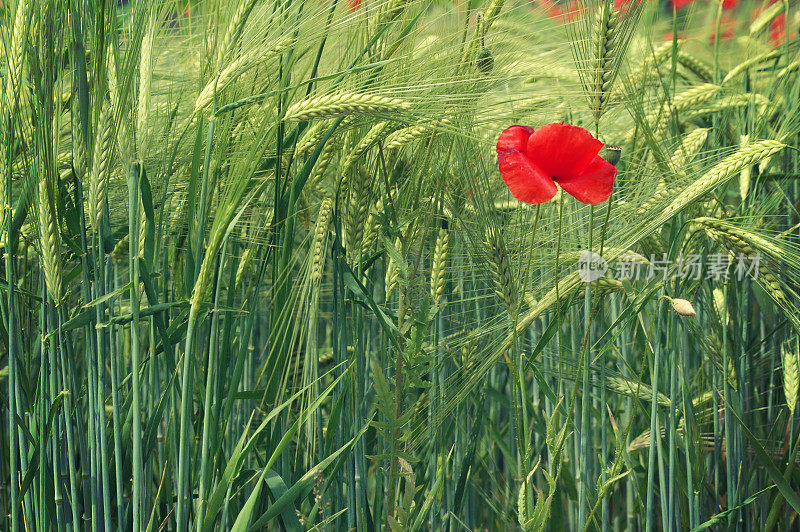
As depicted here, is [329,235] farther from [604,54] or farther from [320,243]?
[604,54]

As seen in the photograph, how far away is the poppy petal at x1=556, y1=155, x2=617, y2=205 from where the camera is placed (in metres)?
0.65

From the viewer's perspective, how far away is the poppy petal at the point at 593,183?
65 cm

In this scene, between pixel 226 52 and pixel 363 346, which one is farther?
pixel 363 346

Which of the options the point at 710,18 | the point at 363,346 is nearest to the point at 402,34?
the point at 363,346

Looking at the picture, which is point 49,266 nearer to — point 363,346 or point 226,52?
→ point 226,52

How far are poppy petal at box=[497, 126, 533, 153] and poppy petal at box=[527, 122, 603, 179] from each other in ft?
0.04

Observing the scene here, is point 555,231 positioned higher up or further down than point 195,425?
higher up

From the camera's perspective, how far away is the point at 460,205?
0.82 m

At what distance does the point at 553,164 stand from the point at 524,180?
0.15 ft

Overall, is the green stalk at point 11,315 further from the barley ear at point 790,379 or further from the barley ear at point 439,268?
the barley ear at point 790,379

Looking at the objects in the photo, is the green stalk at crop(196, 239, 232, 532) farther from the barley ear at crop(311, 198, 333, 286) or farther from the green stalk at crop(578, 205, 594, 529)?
the green stalk at crop(578, 205, 594, 529)

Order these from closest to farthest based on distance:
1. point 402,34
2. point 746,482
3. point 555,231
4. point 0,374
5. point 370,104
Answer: point 370,104
point 402,34
point 555,231
point 0,374
point 746,482

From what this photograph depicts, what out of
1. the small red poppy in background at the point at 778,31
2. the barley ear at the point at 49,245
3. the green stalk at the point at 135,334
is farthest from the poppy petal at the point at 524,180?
the small red poppy in background at the point at 778,31

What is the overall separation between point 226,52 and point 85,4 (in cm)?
15
